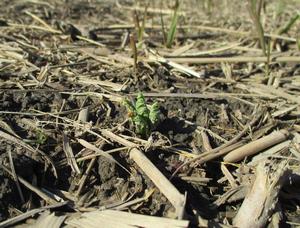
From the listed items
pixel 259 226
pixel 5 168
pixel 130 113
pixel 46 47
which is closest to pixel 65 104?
pixel 130 113

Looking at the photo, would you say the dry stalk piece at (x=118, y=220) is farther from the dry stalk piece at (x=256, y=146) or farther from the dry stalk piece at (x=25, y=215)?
the dry stalk piece at (x=256, y=146)

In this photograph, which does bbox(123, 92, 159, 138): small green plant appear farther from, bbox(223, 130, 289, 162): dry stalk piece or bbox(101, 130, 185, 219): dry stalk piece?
bbox(223, 130, 289, 162): dry stalk piece

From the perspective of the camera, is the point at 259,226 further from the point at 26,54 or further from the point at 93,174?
the point at 26,54

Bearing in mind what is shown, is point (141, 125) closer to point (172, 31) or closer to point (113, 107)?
point (113, 107)

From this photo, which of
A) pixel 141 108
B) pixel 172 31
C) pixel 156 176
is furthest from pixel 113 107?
pixel 172 31

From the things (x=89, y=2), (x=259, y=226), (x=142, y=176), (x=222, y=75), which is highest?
(x=89, y=2)

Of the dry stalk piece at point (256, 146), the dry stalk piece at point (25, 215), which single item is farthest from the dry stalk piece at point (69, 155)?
the dry stalk piece at point (256, 146)
